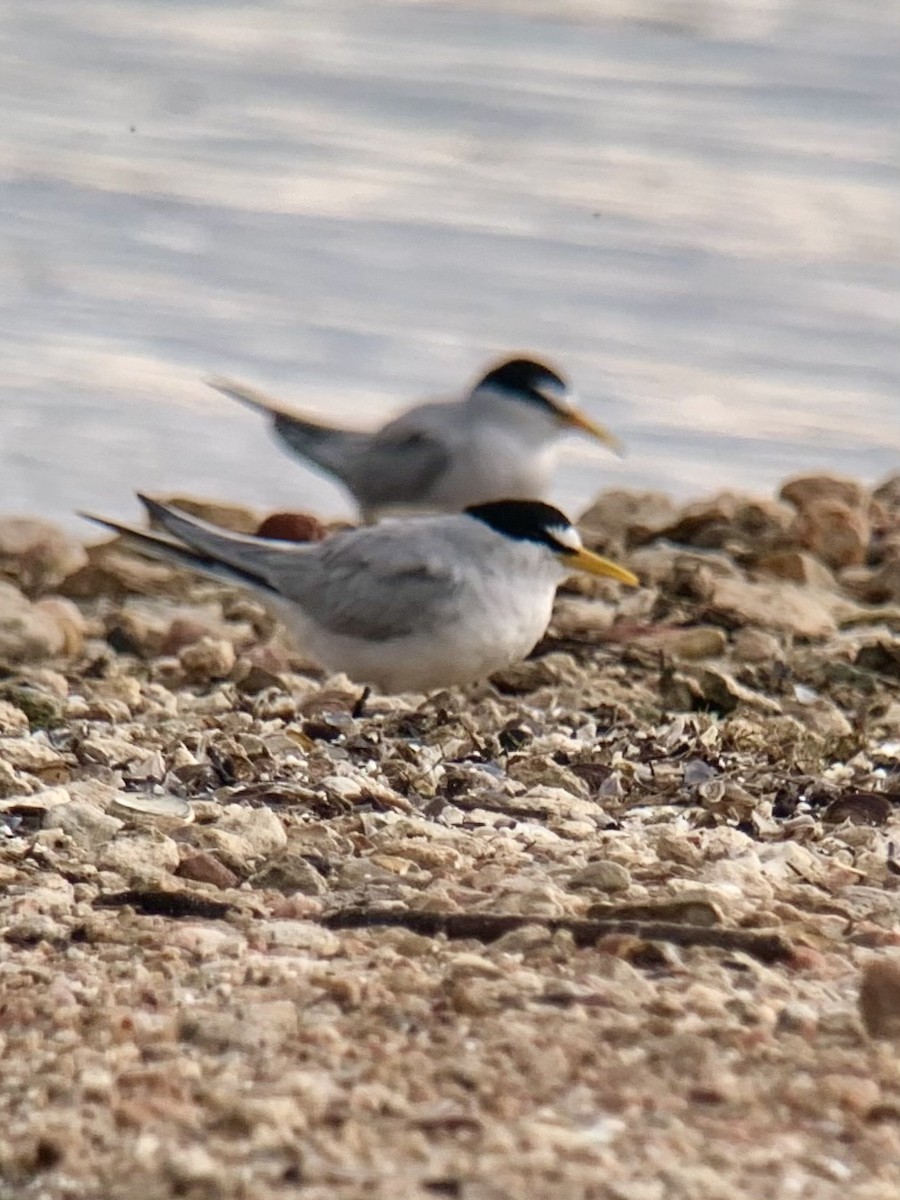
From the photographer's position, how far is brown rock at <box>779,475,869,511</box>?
28.9 ft

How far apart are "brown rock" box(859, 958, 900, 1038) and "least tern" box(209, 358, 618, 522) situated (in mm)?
5495

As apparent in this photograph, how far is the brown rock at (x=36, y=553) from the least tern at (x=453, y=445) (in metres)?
1.14

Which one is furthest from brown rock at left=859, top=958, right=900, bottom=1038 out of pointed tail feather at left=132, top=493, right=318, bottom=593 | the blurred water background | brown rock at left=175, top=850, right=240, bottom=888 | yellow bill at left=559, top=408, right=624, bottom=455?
the blurred water background

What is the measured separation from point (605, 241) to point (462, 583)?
235 inches

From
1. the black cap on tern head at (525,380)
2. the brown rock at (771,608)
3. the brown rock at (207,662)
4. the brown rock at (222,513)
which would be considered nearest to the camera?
the brown rock at (207,662)

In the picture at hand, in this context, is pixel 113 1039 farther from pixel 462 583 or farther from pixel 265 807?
pixel 462 583

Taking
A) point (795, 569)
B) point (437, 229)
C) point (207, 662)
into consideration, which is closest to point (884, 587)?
point (795, 569)

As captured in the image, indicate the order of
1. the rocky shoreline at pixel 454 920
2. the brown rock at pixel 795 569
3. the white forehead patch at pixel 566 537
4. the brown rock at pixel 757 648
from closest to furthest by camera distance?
the rocky shoreline at pixel 454 920, the brown rock at pixel 757 648, the white forehead patch at pixel 566 537, the brown rock at pixel 795 569

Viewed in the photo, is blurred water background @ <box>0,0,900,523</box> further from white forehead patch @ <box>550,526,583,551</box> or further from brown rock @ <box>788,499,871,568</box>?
white forehead patch @ <box>550,526,583,551</box>

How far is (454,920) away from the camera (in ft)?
13.1

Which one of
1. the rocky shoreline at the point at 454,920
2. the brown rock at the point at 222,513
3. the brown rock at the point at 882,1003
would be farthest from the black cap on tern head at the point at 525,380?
the brown rock at the point at 882,1003

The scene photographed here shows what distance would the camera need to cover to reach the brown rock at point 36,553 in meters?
7.99

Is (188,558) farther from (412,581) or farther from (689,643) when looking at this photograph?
(689,643)

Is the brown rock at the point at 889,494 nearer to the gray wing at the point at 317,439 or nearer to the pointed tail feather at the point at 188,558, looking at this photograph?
the gray wing at the point at 317,439
